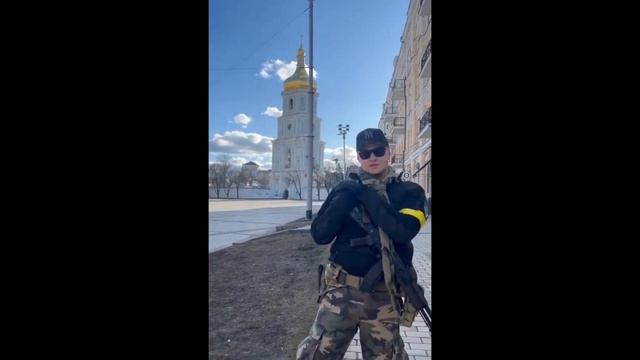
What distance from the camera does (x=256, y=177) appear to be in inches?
55.1

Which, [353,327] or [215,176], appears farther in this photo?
[215,176]

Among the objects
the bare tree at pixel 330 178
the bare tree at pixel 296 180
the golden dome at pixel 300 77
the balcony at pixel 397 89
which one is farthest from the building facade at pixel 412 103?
the bare tree at pixel 296 180

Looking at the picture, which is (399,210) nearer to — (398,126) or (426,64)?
(398,126)

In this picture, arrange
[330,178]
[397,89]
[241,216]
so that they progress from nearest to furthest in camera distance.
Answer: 1. [330,178]
2. [397,89]
3. [241,216]

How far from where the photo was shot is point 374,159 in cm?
96

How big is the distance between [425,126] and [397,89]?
313 millimetres

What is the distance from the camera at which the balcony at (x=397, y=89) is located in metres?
1.12

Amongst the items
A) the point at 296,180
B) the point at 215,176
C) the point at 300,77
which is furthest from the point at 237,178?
the point at 300,77

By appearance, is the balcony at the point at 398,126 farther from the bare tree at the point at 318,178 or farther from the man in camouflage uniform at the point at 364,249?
the bare tree at the point at 318,178

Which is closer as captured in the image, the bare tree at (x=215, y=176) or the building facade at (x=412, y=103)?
the building facade at (x=412, y=103)

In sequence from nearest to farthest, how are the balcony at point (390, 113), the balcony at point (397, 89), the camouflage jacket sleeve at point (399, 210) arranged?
1. the camouflage jacket sleeve at point (399, 210)
2. the balcony at point (390, 113)
3. the balcony at point (397, 89)
